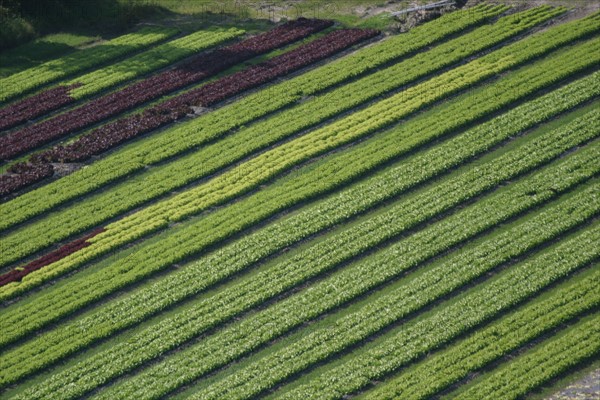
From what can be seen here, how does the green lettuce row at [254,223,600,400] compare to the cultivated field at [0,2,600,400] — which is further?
the cultivated field at [0,2,600,400]

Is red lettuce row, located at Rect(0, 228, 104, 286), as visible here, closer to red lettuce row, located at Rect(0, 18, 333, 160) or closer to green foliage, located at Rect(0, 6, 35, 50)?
red lettuce row, located at Rect(0, 18, 333, 160)

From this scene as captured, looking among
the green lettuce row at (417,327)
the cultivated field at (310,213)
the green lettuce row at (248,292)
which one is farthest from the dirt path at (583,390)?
the green lettuce row at (248,292)

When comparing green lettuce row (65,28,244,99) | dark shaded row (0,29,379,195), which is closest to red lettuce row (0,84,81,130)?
green lettuce row (65,28,244,99)

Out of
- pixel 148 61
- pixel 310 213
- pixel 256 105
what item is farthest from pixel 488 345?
pixel 148 61

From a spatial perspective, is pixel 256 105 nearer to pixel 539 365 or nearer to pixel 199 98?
pixel 199 98

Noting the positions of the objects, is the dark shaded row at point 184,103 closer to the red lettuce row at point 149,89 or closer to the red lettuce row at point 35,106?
the red lettuce row at point 149,89

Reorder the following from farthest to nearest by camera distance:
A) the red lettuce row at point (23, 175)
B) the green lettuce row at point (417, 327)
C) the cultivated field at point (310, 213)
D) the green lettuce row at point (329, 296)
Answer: the red lettuce row at point (23, 175) → the green lettuce row at point (329, 296) → the cultivated field at point (310, 213) → the green lettuce row at point (417, 327)

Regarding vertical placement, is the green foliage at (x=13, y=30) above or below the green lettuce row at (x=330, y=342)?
above
